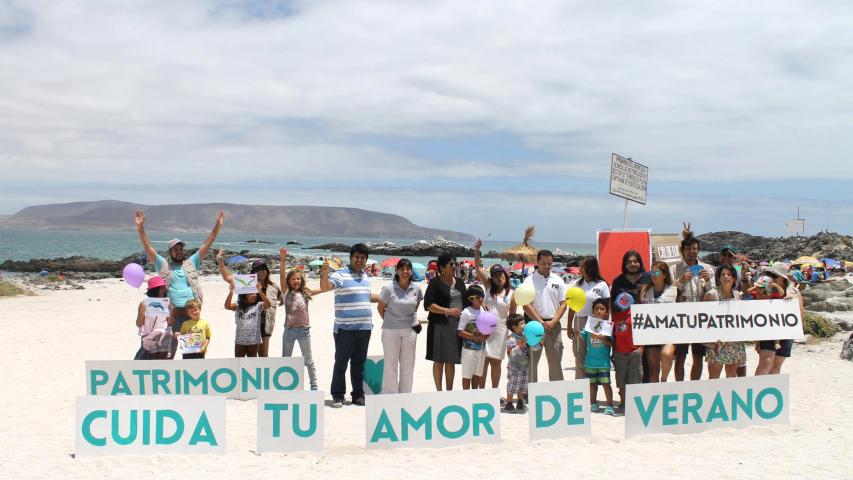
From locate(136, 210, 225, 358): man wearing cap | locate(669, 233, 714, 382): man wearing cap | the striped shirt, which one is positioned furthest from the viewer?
locate(136, 210, 225, 358): man wearing cap

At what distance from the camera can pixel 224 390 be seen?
8.14 m

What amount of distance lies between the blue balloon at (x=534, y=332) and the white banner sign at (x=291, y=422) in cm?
248

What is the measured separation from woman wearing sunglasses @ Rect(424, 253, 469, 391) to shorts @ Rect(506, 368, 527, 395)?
612 millimetres

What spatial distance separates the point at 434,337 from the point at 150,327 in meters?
3.23

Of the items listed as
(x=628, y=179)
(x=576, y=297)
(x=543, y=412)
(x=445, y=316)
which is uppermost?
(x=628, y=179)

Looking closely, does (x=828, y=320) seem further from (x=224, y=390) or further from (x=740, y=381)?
(x=224, y=390)

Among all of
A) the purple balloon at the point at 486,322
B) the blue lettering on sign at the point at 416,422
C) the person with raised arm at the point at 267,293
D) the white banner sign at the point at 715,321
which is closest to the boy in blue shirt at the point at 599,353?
the white banner sign at the point at 715,321

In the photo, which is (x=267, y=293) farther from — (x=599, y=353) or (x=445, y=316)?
(x=599, y=353)

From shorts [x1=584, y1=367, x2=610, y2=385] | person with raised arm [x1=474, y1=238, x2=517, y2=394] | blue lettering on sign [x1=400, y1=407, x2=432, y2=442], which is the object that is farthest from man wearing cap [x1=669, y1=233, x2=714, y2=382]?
blue lettering on sign [x1=400, y1=407, x2=432, y2=442]

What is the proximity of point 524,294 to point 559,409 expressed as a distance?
137cm

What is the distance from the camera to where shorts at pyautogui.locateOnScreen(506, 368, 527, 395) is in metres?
7.99

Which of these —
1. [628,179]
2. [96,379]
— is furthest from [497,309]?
[628,179]

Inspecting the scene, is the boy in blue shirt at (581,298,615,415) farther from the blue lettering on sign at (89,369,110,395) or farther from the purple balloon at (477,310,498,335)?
the blue lettering on sign at (89,369,110,395)

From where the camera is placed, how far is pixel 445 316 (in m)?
8.04
